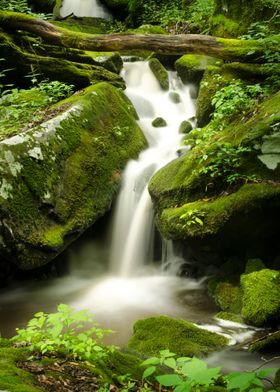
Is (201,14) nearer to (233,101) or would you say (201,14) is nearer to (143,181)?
(143,181)

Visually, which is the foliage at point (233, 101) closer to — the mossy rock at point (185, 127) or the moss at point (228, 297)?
the moss at point (228, 297)

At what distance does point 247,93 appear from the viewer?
258 inches

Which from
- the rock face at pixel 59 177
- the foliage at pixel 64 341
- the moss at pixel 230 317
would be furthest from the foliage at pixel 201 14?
the foliage at pixel 64 341

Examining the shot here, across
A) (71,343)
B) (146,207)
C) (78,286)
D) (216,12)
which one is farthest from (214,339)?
(216,12)

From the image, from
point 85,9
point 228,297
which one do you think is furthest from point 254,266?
point 85,9

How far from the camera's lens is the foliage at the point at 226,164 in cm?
524

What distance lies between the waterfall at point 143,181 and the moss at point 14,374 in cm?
452

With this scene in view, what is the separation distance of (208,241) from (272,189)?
1.08 meters

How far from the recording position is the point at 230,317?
489cm

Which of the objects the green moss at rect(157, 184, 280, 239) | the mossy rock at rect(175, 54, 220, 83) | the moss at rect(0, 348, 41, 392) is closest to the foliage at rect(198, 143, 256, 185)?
the green moss at rect(157, 184, 280, 239)

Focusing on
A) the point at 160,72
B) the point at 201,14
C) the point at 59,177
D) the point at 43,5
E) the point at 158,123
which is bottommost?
the point at 59,177

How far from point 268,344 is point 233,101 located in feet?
11.2

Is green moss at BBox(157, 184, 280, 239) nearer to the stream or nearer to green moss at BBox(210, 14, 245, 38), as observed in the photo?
the stream

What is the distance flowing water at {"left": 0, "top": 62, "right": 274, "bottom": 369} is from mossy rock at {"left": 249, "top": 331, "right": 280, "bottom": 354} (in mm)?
124
